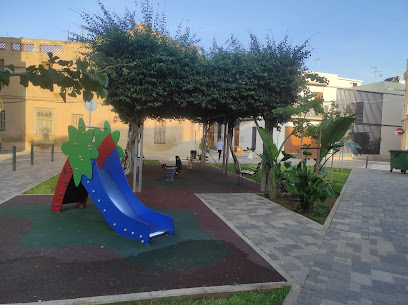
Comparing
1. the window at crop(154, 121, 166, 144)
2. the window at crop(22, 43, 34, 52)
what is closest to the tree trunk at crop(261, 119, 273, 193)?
the window at crop(154, 121, 166, 144)

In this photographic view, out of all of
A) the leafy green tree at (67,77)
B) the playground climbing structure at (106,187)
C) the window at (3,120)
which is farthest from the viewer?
the window at (3,120)

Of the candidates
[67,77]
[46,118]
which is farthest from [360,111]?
[67,77]

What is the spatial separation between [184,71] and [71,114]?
54.4 feet

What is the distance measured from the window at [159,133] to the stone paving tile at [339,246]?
570 inches

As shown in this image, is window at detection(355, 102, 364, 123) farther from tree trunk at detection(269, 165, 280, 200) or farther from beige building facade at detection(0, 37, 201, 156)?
tree trunk at detection(269, 165, 280, 200)

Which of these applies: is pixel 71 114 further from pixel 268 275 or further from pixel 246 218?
pixel 268 275

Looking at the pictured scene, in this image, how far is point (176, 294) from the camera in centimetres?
310

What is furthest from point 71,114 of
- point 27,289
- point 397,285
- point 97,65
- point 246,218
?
point 397,285

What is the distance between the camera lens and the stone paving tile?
134 inches

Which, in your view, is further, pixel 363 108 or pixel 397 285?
pixel 363 108

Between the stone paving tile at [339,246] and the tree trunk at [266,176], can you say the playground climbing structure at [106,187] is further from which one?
the tree trunk at [266,176]

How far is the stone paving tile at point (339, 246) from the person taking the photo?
341cm

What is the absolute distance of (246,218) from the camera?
6305mm

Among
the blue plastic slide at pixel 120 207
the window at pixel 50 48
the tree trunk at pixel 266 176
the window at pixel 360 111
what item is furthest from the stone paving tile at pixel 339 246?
the window at pixel 360 111
